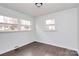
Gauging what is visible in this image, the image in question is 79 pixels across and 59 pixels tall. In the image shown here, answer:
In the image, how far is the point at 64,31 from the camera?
3701mm

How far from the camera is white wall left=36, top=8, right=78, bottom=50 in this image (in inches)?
130

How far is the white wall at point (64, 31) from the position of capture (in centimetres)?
329

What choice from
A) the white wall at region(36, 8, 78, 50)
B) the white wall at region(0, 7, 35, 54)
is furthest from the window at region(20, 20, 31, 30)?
the white wall at region(36, 8, 78, 50)

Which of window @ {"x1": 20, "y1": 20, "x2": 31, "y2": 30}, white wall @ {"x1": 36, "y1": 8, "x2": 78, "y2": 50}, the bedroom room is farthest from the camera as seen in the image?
window @ {"x1": 20, "y1": 20, "x2": 31, "y2": 30}

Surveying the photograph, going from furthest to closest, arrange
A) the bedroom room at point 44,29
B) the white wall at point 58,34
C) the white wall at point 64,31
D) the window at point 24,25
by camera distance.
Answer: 1. the window at point 24,25
2. the white wall at point 64,31
3. the white wall at point 58,34
4. the bedroom room at point 44,29

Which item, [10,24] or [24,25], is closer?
[10,24]

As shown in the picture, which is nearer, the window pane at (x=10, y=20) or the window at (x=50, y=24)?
the window pane at (x=10, y=20)

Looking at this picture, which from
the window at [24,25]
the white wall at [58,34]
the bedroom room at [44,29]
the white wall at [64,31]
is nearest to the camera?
the bedroom room at [44,29]

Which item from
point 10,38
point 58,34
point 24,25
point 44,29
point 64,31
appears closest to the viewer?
point 10,38

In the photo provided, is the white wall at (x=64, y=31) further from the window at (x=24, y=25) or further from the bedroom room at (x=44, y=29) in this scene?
the window at (x=24, y=25)

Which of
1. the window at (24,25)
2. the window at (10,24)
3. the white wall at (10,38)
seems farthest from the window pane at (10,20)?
the window at (24,25)

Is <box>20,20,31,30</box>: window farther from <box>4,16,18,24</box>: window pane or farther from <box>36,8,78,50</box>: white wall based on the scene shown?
<box>36,8,78,50</box>: white wall

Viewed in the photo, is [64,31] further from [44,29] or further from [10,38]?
[10,38]

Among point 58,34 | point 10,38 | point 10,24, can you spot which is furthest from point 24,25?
point 58,34
